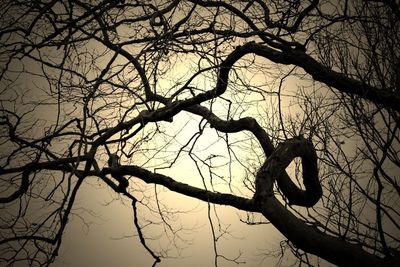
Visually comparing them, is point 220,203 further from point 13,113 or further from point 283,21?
point 13,113

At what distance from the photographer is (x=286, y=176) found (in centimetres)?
336

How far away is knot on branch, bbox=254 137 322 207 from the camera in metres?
2.54

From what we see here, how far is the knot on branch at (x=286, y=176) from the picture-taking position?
2545mm

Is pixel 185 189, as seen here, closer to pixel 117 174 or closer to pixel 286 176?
pixel 117 174

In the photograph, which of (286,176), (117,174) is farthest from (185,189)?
(286,176)

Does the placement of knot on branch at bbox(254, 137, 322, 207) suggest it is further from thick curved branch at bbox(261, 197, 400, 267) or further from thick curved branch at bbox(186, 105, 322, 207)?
thick curved branch at bbox(261, 197, 400, 267)

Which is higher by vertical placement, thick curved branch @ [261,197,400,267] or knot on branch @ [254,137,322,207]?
knot on branch @ [254,137,322,207]

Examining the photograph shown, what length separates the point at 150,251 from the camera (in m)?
3.71

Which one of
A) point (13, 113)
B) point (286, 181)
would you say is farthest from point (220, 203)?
point (13, 113)

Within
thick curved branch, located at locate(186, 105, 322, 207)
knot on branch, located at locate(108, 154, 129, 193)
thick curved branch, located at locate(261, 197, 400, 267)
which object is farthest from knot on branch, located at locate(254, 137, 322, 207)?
knot on branch, located at locate(108, 154, 129, 193)

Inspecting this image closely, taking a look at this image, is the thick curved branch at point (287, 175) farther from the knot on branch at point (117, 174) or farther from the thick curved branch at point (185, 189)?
the knot on branch at point (117, 174)

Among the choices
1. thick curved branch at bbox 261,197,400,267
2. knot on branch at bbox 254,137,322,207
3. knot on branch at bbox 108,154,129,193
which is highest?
knot on branch at bbox 108,154,129,193

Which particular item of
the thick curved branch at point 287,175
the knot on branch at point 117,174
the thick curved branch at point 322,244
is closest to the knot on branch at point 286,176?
the thick curved branch at point 287,175

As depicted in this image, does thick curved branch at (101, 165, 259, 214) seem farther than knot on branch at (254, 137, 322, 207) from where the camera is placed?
Yes
